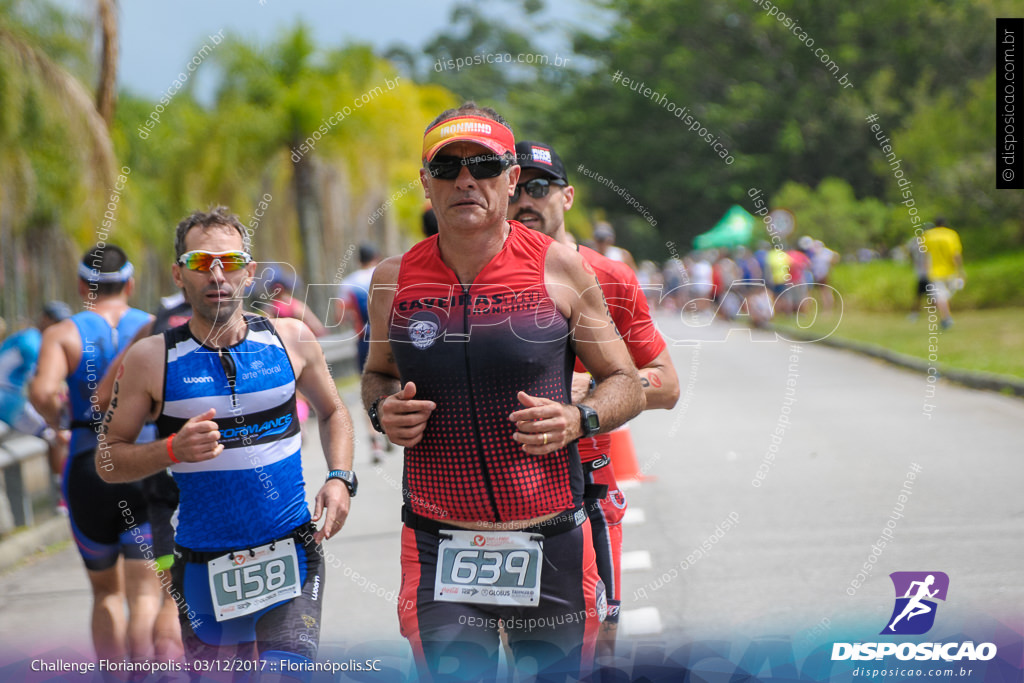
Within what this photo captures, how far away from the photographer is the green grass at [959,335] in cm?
1346

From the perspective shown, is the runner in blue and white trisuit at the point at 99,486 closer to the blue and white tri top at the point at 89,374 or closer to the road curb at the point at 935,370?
the blue and white tri top at the point at 89,374

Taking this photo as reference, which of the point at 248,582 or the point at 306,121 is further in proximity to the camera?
the point at 306,121

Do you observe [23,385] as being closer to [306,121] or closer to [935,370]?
[935,370]

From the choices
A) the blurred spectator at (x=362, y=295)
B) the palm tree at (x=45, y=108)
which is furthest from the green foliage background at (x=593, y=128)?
the blurred spectator at (x=362, y=295)

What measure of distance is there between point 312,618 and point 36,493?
278 inches

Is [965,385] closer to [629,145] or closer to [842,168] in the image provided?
[629,145]

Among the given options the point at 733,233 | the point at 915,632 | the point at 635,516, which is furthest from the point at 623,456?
the point at 733,233

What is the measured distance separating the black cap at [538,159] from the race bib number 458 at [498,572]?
1696 mm

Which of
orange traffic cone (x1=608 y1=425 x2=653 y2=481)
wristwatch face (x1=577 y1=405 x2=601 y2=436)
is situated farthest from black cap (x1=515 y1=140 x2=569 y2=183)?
orange traffic cone (x1=608 y1=425 x2=653 y2=481)

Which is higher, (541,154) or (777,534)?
(541,154)

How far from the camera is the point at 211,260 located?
3.68 meters

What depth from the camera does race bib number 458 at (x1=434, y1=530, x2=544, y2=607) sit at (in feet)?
10.3

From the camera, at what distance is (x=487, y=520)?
10.3 ft

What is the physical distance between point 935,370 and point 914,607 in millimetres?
10402
